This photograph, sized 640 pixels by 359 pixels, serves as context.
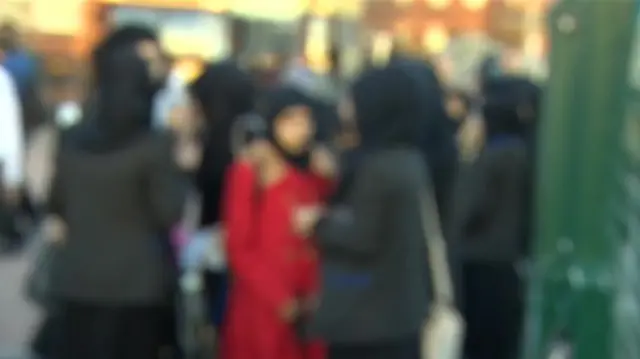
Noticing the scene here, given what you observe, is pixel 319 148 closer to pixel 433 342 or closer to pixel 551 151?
pixel 433 342

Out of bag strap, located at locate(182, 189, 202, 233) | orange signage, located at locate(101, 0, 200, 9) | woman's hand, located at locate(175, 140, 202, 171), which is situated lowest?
orange signage, located at locate(101, 0, 200, 9)

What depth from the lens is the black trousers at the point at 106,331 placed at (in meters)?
4.68

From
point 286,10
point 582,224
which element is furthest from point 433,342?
point 286,10

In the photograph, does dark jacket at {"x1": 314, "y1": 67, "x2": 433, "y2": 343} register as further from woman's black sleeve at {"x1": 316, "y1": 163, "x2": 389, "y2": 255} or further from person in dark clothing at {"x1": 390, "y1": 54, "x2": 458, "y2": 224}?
person in dark clothing at {"x1": 390, "y1": 54, "x2": 458, "y2": 224}

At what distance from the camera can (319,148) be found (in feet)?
16.6

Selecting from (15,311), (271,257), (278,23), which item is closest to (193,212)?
(271,257)

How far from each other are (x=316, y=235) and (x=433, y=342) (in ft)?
1.76

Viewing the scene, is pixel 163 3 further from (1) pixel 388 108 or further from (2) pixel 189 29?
→ (1) pixel 388 108

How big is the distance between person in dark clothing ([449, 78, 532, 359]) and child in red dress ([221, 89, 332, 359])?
0.77m

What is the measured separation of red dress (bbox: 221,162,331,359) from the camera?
5.00 metres

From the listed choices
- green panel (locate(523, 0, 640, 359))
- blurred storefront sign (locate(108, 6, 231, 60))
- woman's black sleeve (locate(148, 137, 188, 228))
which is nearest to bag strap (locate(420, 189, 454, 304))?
woman's black sleeve (locate(148, 137, 188, 228))

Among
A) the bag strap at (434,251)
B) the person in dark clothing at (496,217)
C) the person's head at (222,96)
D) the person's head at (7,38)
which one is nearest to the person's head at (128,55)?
the person's head at (222,96)

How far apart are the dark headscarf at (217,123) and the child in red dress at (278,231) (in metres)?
0.58

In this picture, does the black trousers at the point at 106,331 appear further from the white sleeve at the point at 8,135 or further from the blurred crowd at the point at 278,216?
the white sleeve at the point at 8,135
